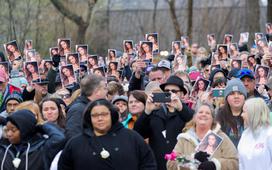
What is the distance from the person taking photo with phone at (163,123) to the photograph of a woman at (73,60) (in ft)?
19.4

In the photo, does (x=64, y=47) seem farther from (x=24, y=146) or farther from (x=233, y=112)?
(x=24, y=146)

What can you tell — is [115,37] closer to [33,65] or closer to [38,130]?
[33,65]

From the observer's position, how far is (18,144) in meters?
8.09

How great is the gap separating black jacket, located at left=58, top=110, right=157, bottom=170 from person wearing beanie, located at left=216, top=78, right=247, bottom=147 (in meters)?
2.04

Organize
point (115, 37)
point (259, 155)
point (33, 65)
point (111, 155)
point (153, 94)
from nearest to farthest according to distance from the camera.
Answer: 1. point (111, 155)
2. point (259, 155)
3. point (153, 94)
4. point (33, 65)
5. point (115, 37)

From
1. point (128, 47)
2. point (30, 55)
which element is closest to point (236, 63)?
point (128, 47)

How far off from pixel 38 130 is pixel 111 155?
0.88 meters

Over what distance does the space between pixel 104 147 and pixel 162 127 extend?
2238 millimetres

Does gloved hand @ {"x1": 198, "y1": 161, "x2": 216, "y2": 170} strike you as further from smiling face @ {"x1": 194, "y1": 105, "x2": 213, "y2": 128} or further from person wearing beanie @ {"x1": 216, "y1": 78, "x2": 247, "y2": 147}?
person wearing beanie @ {"x1": 216, "y1": 78, "x2": 247, "y2": 147}

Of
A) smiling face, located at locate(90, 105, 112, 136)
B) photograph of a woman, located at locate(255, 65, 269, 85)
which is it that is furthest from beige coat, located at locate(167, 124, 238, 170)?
photograph of a woman, located at locate(255, 65, 269, 85)

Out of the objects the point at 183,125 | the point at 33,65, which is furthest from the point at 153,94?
the point at 33,65

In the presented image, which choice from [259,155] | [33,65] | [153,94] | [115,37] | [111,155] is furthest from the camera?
[115,37]

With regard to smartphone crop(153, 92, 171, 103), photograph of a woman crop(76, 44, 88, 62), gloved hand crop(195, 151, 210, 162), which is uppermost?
photograph of a woman crop(76, 44, 88, 62)

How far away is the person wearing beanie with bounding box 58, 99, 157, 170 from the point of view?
7.79 m
